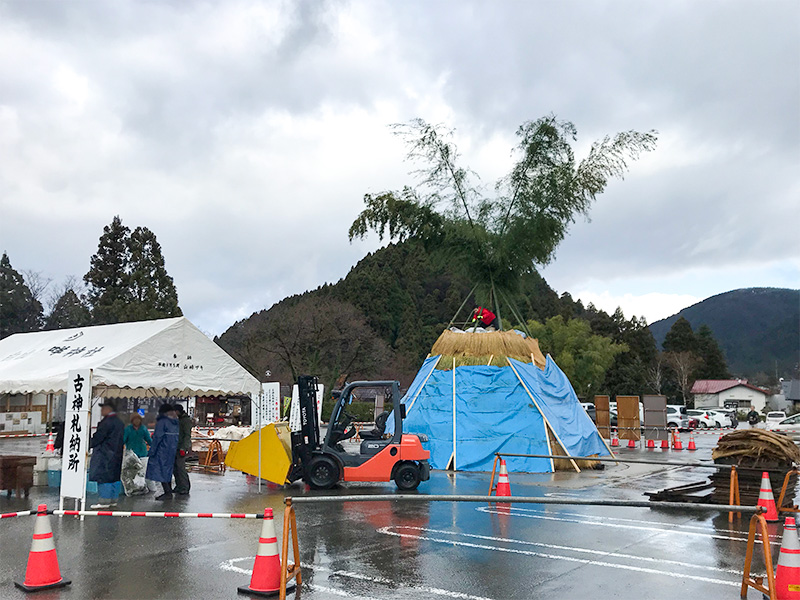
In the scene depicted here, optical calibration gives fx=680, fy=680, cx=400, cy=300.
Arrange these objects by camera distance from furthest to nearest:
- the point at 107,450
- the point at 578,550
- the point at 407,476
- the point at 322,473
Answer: the point at 322,473 → the point at 407,476 → the point at 107,450 → the point at 578,550

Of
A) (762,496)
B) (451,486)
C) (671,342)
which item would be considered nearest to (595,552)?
(762,496)

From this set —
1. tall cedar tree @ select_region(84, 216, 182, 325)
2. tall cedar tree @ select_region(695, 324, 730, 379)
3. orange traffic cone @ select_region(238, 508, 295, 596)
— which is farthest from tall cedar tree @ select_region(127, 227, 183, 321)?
tall cedar tree @ select_region(695, 324, 730, 379)

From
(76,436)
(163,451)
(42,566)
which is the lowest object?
(42,566)

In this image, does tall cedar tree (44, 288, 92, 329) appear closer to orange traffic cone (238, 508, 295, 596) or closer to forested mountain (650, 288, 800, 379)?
orange traffic cone (238, 508, 295, 596)

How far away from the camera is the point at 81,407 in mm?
10719

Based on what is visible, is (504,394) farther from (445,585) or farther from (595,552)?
(445,585)

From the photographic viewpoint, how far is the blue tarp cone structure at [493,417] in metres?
16.2

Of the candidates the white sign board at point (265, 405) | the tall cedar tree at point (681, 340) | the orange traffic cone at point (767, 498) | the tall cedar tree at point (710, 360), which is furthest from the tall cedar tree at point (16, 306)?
the tall cedar tree at point (710, 360)

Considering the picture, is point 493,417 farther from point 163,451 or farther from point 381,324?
point 381,324

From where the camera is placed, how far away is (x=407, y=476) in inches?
511

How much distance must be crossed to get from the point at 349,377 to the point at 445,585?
120 feet

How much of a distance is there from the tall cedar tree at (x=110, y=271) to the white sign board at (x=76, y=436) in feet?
121

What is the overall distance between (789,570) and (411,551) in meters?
3.84

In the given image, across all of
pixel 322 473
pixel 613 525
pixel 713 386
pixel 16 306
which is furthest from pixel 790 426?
pixel 16 306
